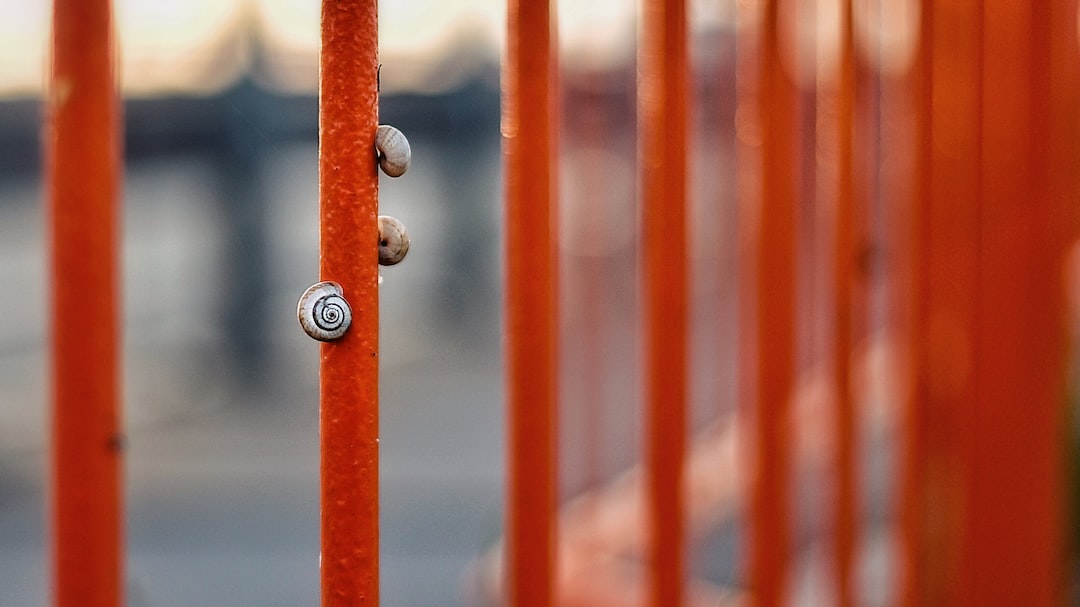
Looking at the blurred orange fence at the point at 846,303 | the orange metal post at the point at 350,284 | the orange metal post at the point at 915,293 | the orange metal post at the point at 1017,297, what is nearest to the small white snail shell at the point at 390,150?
the orange metal post at the point at 350,284

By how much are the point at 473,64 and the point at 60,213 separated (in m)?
6.43

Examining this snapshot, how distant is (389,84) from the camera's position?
254 inches

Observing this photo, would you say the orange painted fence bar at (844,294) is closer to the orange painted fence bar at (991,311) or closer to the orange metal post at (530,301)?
the orange painted fence bar at (991,311)

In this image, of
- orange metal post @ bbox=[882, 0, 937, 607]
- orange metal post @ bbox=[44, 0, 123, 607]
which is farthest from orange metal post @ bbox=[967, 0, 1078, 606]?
orange metal post @ bbox=[44, 0, 123, 607]

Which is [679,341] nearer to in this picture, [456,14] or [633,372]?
[633,372]

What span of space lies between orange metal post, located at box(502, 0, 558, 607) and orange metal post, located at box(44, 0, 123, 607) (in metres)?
0.25

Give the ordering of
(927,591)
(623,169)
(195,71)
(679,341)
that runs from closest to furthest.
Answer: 1. (679,341)
2. (927,591)
3. (623,169)
4. (195,71)

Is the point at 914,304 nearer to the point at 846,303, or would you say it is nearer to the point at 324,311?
the point at 846,303

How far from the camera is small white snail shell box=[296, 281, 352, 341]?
54 centimetres

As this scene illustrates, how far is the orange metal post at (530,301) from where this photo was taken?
67 cm

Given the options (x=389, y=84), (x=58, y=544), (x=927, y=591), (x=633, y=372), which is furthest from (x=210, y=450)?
(x=58, y=544)

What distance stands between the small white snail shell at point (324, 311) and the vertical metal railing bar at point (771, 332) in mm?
588

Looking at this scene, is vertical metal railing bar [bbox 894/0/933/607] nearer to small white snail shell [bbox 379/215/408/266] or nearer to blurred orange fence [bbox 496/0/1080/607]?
blurred orange fence [bbox 496/0/1080/607]

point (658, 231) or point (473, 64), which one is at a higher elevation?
point (473, 64)
